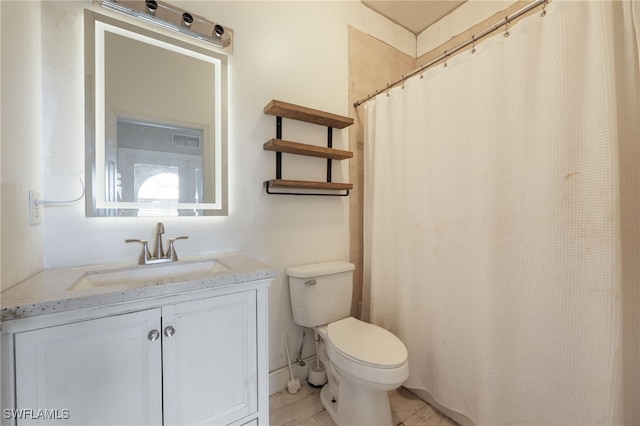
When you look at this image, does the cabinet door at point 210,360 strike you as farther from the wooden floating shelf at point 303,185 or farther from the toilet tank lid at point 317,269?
the wooden floating shelf at point 303,185

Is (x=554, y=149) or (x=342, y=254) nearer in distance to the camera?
(x=554, y=149)

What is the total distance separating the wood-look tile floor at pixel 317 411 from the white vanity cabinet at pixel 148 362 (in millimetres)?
428

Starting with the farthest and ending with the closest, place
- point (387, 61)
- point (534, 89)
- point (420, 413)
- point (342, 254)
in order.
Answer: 1. point (387, 61)
2. point (342, 254)
3. point (420, 413)
4. point (534, 89)

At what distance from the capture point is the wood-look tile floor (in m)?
1.34

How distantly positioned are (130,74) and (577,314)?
2.09 meters

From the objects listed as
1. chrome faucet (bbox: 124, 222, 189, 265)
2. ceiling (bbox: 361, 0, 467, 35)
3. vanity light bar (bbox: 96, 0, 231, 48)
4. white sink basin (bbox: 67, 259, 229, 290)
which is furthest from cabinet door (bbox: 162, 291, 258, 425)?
ceiling (bbox: 361, 0, 467, 35)

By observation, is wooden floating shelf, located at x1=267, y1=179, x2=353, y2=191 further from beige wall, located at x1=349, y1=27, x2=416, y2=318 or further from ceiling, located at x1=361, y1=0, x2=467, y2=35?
ceiling, located at x1=361, y1=0, x2=467, y2=35

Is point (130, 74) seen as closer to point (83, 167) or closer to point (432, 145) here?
point (83, 167)

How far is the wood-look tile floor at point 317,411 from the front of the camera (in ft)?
4.40

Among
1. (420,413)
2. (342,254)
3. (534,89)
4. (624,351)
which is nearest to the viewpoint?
(624,351)

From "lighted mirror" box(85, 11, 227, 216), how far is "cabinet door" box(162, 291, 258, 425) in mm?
579

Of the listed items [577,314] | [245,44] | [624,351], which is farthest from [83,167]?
[624,351]

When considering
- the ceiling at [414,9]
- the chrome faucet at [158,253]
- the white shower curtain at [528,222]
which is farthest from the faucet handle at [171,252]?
the ceiling at [414,9]

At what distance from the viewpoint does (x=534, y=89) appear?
1.04m
